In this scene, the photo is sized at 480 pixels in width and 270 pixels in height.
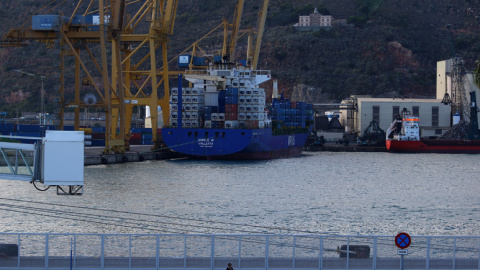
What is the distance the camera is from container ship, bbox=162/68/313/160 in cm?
6731

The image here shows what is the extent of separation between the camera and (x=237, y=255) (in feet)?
65.5

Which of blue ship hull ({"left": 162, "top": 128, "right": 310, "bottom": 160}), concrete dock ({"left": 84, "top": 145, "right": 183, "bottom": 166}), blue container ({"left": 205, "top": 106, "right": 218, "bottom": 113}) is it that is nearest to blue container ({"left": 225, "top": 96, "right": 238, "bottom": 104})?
blue container ({"left": 205, "top": 106, "right": 218, "bottom": 113})

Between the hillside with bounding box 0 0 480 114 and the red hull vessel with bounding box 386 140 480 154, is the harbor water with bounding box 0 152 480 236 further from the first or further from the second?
the hillside with bounding box 0 0 480 114

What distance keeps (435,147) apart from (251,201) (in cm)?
5589

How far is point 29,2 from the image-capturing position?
6403 inches

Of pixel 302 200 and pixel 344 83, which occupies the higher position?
pixel 344 83

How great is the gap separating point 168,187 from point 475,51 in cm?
11503

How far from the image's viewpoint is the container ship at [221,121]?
67.3 meters

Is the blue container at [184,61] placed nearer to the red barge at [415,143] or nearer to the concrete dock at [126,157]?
the concrete dock at [126,157]

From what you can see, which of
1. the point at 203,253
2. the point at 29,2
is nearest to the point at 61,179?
the point at 203,253

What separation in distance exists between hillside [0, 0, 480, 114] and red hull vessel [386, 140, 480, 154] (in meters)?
38.7

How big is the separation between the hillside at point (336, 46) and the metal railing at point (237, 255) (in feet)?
351

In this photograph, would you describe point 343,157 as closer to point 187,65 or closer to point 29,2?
point 187,65

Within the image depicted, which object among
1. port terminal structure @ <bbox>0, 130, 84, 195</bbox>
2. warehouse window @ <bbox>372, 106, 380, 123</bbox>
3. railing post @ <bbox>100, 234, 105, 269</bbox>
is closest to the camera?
railing post @ <bbox>100, 234, 105, 269</bbox>
